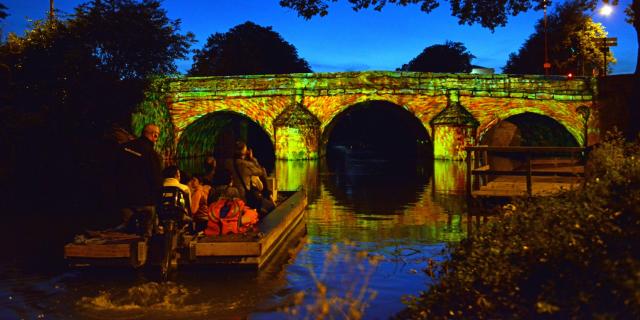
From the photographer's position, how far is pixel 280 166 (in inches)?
1204

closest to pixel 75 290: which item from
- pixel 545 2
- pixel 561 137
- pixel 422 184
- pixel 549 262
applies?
pixel 549 262

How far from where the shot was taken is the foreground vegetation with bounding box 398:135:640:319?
3.93 m

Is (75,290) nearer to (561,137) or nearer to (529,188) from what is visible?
(529,188)

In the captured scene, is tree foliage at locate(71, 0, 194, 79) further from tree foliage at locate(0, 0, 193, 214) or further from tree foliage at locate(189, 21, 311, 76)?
tree foliage at locate(189, 21, 311, 76)

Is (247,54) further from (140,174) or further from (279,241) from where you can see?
(140,174)

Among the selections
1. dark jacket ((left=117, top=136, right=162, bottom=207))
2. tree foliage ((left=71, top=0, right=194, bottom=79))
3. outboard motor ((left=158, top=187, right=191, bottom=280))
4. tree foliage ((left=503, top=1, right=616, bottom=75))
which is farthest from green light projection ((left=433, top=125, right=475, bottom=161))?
dark jacket ((left=117, top=136, right=162, bottom=207))

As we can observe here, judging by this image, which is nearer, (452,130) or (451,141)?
(452,130)

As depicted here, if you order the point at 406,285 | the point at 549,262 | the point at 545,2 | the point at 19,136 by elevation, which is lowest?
the point at 406,285

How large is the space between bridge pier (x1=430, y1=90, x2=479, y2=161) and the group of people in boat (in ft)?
75.4

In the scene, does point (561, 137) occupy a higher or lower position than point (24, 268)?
higher

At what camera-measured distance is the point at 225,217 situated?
332 inches

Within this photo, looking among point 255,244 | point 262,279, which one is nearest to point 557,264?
point 262,279

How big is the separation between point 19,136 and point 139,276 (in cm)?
1356

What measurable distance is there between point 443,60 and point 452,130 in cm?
4786
